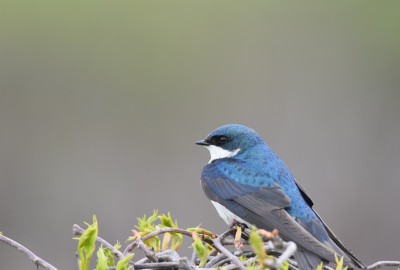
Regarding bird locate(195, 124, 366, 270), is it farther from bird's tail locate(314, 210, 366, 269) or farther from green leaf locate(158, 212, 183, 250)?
green leaf locate(158, 212, 183, 250)

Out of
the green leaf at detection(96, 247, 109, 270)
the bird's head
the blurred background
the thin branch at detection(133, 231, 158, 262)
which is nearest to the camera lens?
the green leaf at detection(96, 247, 109, 270)

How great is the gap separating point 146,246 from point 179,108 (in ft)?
14.8

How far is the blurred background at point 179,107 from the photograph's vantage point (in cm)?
618

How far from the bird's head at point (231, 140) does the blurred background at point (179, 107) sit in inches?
76.1

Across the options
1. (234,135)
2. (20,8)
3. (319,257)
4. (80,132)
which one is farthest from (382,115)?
(319,257)

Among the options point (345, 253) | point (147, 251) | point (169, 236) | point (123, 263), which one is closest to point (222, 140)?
point (345, 253)

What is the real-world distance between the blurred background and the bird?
6.53 ft

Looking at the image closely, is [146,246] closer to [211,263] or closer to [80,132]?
[211,263]

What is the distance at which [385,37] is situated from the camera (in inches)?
296

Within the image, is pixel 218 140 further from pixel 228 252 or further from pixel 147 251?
pixel 228 252

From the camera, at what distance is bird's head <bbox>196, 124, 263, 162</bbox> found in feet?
13.1

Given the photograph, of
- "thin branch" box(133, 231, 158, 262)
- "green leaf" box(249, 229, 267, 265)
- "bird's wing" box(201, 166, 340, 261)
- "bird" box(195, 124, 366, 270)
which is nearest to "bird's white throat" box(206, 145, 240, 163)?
"bird" box(195, 124, 366, 270)

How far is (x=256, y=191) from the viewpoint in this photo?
3.61 meters

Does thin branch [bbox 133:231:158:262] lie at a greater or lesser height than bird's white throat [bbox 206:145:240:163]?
lesser
